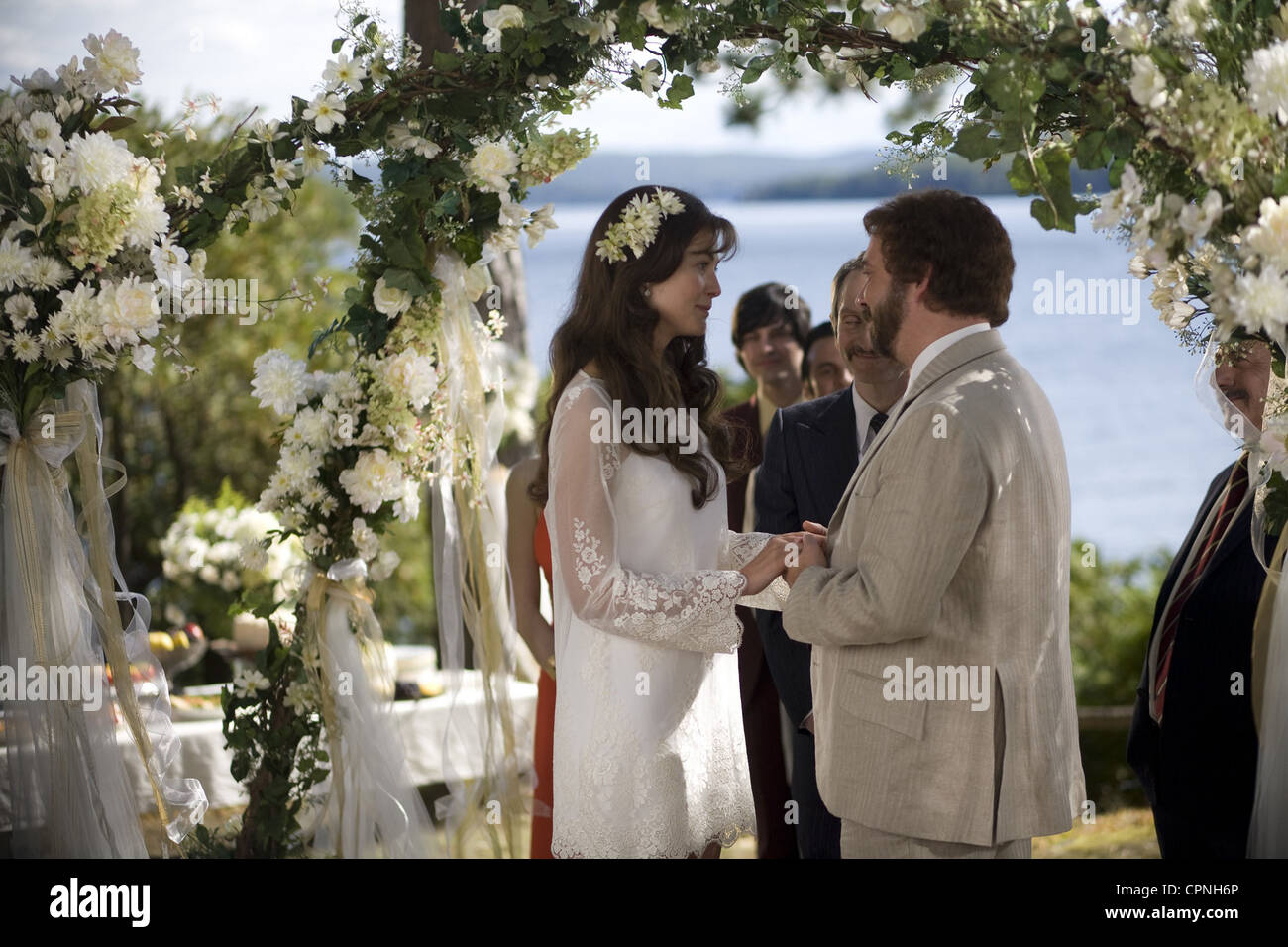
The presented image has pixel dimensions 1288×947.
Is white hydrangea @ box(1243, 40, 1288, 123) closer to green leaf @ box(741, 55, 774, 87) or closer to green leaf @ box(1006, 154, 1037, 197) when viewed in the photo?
green leaf @ box(1006, 154, 1037, 197)

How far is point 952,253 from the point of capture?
8.64 feet

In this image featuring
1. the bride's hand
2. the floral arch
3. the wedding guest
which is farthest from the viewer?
the wedding guest

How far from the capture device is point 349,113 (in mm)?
3150

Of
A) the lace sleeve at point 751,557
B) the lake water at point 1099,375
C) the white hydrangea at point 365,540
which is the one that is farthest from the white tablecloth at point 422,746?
the lake water at point 1099,375

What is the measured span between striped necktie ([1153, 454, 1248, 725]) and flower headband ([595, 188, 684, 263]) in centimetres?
157

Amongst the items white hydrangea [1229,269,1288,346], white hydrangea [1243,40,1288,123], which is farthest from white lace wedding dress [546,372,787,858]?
white hydrangea [1243,40,1288,123]

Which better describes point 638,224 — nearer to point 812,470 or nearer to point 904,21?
point 904,21

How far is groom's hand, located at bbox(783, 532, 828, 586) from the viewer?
9.07ft

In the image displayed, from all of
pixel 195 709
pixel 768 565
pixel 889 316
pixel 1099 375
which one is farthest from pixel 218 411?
pixel 1099 375

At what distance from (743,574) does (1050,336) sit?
3387 centimetres

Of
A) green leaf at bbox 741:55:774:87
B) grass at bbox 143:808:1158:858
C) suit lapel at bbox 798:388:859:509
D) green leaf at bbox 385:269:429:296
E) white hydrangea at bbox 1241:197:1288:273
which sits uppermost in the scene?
green leaf at bbox 741:55:774:87

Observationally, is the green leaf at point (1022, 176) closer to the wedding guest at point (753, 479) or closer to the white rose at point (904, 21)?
the white rose at point (904, 21)

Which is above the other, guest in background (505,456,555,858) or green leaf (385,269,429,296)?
green leaf (385,269,429,296)

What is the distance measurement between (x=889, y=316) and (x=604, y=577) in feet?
2.86
